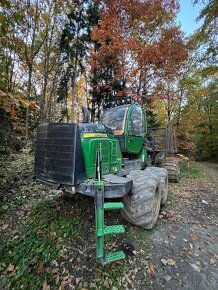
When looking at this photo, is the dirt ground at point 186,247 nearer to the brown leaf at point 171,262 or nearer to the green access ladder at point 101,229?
the brown leaf at point 171,262

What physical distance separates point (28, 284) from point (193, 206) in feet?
13.4

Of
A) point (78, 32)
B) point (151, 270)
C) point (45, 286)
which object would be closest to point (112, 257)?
point (151, 270)

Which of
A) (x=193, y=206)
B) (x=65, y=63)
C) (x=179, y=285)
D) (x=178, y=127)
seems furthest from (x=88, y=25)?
(x=179, y=285)

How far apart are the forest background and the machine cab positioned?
333 centimetres

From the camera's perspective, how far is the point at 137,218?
3.35 m

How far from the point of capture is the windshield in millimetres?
4566

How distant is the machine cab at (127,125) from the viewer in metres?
4.50

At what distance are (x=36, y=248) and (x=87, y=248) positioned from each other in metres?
0.76

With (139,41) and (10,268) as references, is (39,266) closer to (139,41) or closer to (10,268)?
(10,268)

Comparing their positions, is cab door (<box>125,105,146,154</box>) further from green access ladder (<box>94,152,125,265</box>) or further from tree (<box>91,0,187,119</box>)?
tree (<box>91,0,187,119</box>)

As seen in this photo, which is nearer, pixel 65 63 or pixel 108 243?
pixel 108 243

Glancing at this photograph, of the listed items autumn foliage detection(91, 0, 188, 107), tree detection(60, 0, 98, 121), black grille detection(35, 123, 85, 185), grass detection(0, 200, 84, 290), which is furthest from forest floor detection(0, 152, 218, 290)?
tree detection(60, 0, 98, 121)

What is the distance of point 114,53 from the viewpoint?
10781 mm

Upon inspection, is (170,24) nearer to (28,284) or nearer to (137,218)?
(137,218)
